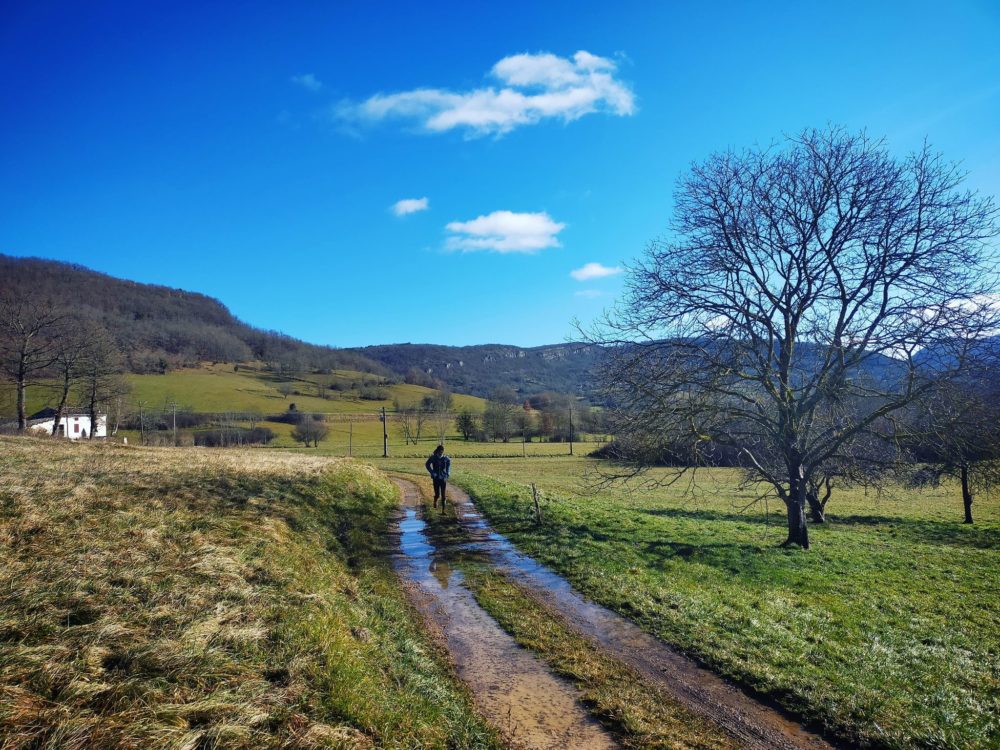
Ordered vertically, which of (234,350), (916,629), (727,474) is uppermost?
(234,350)

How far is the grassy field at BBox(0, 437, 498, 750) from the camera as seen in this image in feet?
13.0

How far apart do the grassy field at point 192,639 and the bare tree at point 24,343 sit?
1485 inches

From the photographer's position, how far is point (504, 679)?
21.2 feet

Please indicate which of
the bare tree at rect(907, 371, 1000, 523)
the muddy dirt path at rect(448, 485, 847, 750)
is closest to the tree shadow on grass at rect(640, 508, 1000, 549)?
the bare tree at rect(907, 371, 1000, 523)

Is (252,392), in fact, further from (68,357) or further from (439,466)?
(439,466)

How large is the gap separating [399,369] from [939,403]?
630 ft

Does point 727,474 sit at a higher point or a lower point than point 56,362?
lower

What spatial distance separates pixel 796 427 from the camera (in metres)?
14.5

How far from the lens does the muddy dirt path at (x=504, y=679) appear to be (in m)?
5.29

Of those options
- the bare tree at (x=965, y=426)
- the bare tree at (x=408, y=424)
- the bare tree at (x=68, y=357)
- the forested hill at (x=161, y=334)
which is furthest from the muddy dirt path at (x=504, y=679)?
the forested hill at (x=161, y=334)

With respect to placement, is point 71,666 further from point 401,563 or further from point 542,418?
point 542,418

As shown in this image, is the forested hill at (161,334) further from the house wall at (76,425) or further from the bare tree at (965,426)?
the bare tree at (965,426)

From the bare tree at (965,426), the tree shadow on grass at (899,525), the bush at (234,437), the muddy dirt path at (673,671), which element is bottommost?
the tree shadow on grass at (899,525)

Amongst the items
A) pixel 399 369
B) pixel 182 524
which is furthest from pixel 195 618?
pixel 399 369
